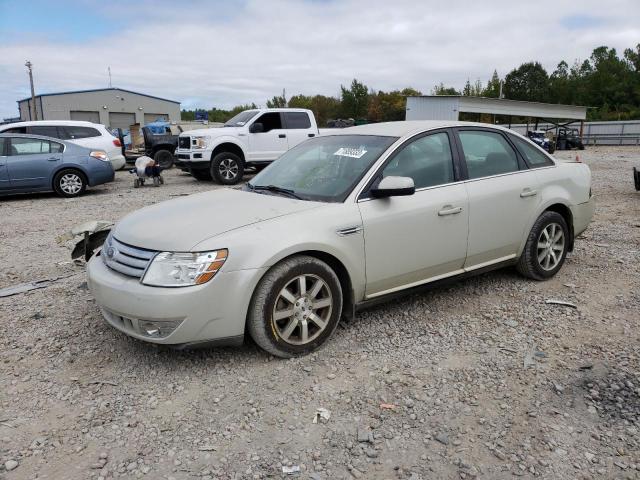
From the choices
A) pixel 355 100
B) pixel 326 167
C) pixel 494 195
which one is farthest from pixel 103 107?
pixel 494 195

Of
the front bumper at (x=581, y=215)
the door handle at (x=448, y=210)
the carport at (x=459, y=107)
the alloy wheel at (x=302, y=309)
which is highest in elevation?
the carport at (x=459, y=107)

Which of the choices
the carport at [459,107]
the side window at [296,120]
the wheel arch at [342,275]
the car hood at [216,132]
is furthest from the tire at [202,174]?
the carport at [459,107]

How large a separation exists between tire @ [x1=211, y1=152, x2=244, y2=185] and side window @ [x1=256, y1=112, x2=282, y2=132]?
3.87 ft

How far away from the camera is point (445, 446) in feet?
8.59

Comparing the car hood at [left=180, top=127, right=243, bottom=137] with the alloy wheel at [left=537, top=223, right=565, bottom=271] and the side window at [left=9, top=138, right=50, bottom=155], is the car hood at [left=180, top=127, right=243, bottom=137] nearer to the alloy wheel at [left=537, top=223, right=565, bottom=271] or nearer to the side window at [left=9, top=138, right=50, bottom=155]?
the side window at [left=9, top=138, right=50, bottom=155]

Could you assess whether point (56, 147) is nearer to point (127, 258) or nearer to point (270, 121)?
point (270, 121)

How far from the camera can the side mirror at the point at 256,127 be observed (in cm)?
1339

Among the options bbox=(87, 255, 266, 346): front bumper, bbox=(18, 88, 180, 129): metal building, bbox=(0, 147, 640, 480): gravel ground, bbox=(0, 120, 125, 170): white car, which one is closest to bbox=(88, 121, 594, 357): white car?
bbox=(87, 255, 266, 346): front bumper

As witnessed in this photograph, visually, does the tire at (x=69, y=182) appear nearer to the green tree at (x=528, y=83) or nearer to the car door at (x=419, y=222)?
the car door at (x=419, y=222)

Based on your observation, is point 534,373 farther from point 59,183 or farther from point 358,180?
point 59,183

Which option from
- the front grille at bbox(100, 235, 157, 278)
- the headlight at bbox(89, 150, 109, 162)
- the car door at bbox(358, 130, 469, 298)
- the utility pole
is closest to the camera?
the front grille at bbox(100, 235, 157, 278)

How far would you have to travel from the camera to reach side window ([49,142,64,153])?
1141cm

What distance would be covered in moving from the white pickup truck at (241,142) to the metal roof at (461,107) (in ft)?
49.7

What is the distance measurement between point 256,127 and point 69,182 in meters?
4.77
